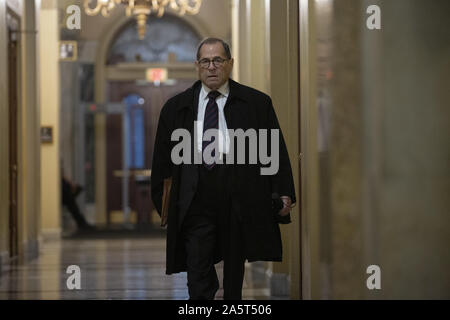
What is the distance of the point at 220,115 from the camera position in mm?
4891

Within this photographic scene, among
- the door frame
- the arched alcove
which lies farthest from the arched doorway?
the door frame

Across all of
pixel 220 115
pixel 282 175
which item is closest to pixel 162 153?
pixel 220 115

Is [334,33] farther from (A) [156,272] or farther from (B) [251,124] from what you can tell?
(A) [156,272]

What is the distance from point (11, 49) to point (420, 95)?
316 inches

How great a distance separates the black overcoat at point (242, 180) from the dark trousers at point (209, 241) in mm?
45

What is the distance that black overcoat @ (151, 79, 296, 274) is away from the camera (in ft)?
15.8

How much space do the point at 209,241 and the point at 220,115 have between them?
2.08 ft

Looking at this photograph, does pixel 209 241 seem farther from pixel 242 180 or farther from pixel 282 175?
pixel 282 175

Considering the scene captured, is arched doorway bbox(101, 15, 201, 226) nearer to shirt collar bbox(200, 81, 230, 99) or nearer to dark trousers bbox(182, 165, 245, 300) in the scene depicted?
shirt collar bbox(200, 81, 230, 99)

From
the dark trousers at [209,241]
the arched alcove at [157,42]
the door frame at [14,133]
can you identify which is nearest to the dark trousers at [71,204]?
the arched alcove at [157,42]
